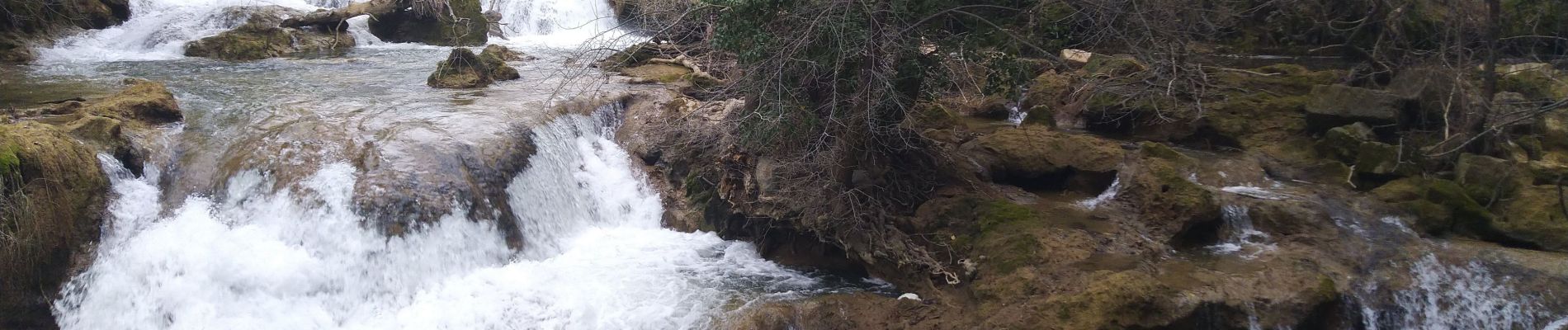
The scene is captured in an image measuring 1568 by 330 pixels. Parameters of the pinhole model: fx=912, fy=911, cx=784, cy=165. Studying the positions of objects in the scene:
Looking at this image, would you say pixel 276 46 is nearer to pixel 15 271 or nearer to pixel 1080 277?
pixel 15 271

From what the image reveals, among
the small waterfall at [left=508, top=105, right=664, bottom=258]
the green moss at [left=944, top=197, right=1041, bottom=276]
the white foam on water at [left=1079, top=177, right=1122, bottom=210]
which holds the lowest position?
the small waterfall at [left=508, top=105, right=664, bottom=258]

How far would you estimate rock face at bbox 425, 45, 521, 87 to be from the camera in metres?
11.4

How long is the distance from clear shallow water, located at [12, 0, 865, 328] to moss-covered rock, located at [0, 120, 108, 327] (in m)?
0.14

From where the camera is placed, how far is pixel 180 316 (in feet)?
20.3

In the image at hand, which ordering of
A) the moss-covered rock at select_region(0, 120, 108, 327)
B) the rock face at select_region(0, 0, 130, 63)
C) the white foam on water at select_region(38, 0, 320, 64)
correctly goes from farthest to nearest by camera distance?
the white foam on water at select_region(38, 0, 320, 64) → the rock face at select_region(0, 0, 130, 63) → the moss-covered rock at select_region(0, 120, 108, 327)

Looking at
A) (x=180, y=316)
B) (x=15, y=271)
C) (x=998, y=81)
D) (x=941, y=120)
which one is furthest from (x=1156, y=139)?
(x=15, y=271)

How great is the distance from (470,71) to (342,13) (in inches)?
264

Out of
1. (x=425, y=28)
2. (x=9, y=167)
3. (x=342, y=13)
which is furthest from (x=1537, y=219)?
(x=342, y=13)

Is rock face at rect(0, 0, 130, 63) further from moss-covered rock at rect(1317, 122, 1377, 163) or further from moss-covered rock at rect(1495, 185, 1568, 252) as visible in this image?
moss-covered rock at rect(1495, 185, 1568, 252)

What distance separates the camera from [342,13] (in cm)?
1684

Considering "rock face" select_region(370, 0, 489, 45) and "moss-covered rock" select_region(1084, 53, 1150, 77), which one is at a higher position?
"moss-covered rock" select_region(1084, 53, 1150, 77)

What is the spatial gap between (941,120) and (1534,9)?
5998mm

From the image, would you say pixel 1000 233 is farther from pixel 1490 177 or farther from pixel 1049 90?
pixel 1049 90

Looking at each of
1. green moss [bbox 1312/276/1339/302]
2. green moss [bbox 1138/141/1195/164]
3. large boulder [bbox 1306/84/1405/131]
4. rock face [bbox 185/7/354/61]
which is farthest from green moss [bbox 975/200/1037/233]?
rock face [bbox 185/7/354/61]
